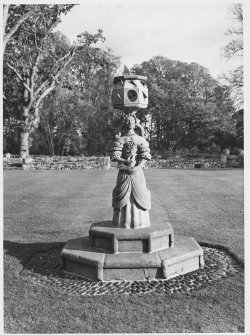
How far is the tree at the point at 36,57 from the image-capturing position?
94.4 feet

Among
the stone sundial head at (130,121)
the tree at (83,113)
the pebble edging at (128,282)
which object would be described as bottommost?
the pebble edging at (128,282)

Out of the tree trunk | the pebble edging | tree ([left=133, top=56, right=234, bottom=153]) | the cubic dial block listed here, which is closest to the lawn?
the pebble edging

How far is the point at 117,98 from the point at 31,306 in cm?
414

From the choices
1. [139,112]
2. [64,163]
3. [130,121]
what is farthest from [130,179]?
[139,112]

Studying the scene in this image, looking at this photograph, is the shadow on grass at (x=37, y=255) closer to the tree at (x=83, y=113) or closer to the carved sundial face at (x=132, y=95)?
the carved sundial face at (x=132, y=95)

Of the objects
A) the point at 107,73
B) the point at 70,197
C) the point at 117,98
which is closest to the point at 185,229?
the point at 117,98

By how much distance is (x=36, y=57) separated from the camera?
1296 inches

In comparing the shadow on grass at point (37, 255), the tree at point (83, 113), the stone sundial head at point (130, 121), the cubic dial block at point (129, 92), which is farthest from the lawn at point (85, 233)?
the tree at point (83, 113)

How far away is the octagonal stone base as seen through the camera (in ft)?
22.2

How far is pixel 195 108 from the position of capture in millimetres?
43438

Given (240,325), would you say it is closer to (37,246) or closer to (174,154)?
(37,246)

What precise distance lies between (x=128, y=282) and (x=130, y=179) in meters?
2.03

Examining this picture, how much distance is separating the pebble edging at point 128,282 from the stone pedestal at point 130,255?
0.47 feet

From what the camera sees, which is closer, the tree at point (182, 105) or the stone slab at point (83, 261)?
the stone slab at point (83, 261)
